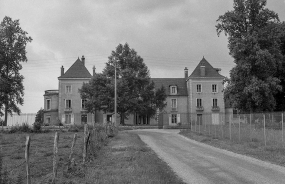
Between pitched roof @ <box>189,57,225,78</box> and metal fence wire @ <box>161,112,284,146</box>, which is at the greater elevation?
pitched roof @ <box>189,57,225,78</box>

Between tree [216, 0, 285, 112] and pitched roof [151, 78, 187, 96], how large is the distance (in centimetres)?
2624

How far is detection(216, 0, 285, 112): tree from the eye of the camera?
3659 cm

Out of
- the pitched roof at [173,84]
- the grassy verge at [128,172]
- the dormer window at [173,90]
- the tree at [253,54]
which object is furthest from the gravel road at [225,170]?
the pitched roof at [173,84]

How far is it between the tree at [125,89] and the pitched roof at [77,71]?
994 centimetres

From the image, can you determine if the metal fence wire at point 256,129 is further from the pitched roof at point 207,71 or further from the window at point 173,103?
the window at point 173,103

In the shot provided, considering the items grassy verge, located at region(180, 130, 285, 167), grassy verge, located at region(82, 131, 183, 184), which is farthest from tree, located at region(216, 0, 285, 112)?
grassy verge, located at region(82, 131, 183, 184)

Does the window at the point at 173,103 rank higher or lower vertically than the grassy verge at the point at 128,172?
higher

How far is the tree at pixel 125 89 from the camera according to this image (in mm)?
50906

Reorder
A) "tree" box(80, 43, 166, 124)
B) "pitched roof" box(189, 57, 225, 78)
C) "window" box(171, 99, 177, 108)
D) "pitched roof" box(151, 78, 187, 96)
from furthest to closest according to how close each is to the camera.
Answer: "pitched roof" box(151, 78, 187, 96) < "window" box(171, 99, 177, 108) < "pitched roof" box(189, 57, 225, 78) < "tree" box(80, 43, 166, 124)

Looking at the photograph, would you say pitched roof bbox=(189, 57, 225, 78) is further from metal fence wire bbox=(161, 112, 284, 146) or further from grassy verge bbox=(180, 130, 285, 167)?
grassy verge bbox=(180, 130, 285, 167)

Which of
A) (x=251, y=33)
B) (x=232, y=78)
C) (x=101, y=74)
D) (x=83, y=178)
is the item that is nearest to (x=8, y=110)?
(x=101, y=74)

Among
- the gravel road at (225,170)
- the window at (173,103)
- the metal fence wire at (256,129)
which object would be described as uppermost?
the window at (173,103)

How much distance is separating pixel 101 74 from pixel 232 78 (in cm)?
2199

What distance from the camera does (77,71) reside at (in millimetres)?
64188
